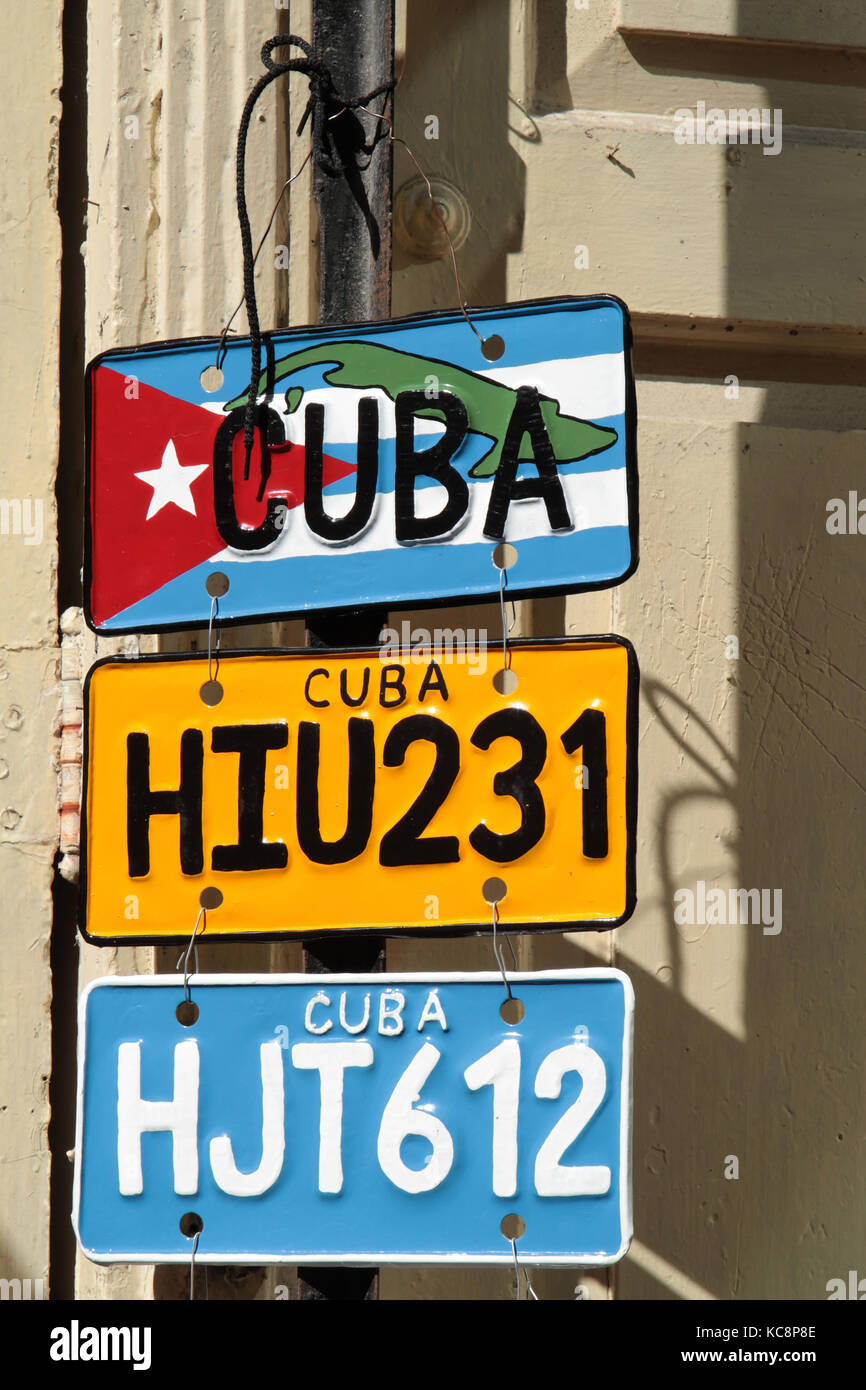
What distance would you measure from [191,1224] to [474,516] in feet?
2.44

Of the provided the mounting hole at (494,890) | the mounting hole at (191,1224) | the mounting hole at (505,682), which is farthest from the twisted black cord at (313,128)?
the mounting hole at (191,1224)

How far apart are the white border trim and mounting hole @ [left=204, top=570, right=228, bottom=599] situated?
0.39 meters

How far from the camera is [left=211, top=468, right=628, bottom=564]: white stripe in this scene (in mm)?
1289

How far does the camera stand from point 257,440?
1363mm

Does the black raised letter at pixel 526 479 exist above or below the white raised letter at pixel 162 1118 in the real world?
above

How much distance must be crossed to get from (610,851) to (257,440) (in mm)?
550

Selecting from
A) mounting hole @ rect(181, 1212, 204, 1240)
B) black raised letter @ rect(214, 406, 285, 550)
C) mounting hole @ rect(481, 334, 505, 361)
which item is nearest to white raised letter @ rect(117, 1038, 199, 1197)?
mounting hole @ rect(181, 1212, 204, 1240)

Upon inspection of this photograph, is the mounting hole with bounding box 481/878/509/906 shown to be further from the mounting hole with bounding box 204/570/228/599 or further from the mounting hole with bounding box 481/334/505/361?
the mounting hole with bounding box 481/334/505/361

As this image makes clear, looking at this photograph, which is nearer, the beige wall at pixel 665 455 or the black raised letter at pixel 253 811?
the black raised letter at pixel 253 811

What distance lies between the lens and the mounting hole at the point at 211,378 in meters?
1.38

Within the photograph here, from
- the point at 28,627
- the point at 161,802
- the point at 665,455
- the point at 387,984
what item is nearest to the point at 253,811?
the point at 161,802

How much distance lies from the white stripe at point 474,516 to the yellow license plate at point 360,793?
0.11 m

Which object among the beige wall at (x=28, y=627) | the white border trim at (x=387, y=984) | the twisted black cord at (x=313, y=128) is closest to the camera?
the white border trim at (x=387, y=984)

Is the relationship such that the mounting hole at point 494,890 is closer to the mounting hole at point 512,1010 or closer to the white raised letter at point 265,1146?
the mounting hole at point 512,1010
